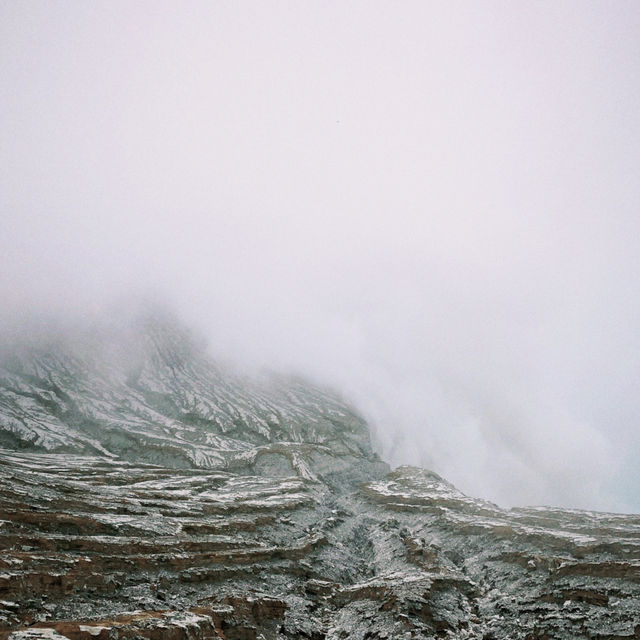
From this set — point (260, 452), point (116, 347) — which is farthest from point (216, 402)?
point (116, 347)

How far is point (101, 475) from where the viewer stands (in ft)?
248

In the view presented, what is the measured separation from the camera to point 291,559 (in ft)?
148

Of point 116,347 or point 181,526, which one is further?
point 116,347

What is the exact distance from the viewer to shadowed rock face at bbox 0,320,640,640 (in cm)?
2939

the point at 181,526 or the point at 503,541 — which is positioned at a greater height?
the point at 503,541

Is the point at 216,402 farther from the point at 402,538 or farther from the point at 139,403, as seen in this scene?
the point at 402,538

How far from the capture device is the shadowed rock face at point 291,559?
2939 cm

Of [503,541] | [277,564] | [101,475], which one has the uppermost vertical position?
[503,541]

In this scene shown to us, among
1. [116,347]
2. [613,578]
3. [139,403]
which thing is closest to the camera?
[613,578]

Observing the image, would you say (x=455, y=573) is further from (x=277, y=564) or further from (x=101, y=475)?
(x=101, y=475)

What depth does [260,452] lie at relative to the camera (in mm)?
113062

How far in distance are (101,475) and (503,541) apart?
230ft

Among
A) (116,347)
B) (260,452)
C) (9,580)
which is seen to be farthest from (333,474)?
(116,347)

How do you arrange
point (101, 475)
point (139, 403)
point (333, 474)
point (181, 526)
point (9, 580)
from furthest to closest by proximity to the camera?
1. point (139, 403)
2. point (333, 474)
3. point (101, 475)
4. point (181, 526)
5. point (9, 580)
